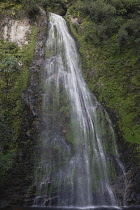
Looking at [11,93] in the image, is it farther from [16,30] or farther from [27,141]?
[16,30]

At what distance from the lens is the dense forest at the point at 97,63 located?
11.0 meters

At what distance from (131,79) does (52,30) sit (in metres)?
7.14

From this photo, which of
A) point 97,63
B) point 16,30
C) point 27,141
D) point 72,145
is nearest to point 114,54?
point 97,63

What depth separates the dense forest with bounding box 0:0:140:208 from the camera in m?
11.0

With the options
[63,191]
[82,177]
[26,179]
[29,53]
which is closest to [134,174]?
[82,177]

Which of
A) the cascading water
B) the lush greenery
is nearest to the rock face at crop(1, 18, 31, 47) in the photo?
the cascading water

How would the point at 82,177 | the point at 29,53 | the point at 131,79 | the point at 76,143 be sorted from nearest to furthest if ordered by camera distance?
1. the point at 82,177
2. the point at 76,143
3. the point at 131,79
4. the point at 29,53

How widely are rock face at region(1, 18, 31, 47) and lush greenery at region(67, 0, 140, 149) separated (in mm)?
3936

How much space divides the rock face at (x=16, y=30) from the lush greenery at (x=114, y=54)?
3.94 meters

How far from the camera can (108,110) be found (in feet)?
41.0

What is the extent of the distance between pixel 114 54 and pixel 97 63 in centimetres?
144

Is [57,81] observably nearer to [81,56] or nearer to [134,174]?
[81,56]

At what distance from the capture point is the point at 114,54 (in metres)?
15.0

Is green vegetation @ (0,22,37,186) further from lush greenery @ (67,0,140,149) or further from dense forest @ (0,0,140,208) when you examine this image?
lush greenery @ (67,0,140,149)
